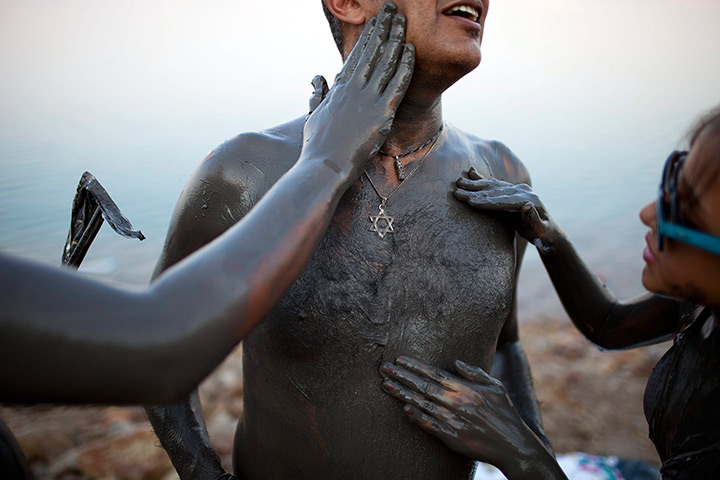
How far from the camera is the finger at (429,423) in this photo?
1.54 metres

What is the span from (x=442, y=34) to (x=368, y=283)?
0.76 metres

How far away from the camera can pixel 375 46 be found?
156 cm

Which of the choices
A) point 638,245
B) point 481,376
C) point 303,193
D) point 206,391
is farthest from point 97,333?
point 638,245

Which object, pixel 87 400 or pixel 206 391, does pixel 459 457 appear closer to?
pixel 87 400

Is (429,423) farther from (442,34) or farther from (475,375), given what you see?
(442,34)

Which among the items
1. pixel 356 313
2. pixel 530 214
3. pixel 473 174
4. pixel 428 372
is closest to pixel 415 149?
pixel 473 174

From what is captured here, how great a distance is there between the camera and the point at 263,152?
1733 mm

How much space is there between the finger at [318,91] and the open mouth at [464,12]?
17.0 inches

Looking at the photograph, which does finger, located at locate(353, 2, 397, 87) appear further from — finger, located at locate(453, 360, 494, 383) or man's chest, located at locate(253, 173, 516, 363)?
finger, located at locate(453, 360, 494, 383)

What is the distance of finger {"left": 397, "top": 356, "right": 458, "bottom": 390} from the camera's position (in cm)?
158

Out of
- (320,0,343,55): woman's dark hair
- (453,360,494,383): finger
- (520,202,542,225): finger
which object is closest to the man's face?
(320,0,343,55): woman's dark hair

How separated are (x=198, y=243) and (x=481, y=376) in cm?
95

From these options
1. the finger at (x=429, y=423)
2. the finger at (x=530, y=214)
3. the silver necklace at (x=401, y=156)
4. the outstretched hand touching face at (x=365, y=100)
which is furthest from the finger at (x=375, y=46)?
the finger at (x=429, y=423)

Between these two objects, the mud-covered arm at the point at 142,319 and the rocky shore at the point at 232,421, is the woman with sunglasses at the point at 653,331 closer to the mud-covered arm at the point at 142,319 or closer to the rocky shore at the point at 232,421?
the mud-covered arm at the point at 142,319
